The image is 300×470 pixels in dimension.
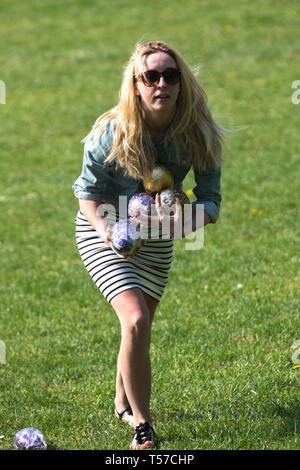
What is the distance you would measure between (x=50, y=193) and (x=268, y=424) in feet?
18.7

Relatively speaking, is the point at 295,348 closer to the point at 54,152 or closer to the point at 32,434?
the point at 32,434

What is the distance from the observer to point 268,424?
3.88 m

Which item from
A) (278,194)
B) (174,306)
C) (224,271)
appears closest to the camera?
(174,306)

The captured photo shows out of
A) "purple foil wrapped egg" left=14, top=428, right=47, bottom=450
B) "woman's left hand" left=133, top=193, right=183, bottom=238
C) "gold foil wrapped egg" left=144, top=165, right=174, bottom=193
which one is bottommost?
"purple foil wrapped egg" left=14, top=428, right=47, bottom=450

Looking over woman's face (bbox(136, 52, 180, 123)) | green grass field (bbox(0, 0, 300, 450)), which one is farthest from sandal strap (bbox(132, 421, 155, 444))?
woman's face (bbox(136, 52, 180, 123))

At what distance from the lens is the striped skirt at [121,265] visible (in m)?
3.67

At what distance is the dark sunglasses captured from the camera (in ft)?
11.8

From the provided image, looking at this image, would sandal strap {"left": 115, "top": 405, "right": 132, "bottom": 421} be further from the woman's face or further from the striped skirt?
the woman's face

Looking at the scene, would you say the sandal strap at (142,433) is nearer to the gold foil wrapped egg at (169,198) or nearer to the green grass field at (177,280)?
the green grass field at (177,280)

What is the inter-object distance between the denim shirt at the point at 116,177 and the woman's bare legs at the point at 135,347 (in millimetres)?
553

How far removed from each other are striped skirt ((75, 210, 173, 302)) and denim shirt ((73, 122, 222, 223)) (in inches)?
7.9

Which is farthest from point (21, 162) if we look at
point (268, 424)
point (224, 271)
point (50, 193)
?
point (268, 424)

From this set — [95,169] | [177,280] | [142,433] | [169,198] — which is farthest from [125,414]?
[177,280]

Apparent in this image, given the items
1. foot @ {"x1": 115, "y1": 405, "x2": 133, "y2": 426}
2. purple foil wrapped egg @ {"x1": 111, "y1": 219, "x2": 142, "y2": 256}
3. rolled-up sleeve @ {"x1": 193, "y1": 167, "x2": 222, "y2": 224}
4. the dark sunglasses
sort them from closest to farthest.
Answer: purple foil wrapped egg @ {"x1": 111, "y1": 219, "x2": 142, "y2": 256}
the dark sunglasses
rolled-up sleeve @ {"x1": 193, "y1": 167, "x2": 222, "y2": 224}
foot @ {"x1": 115, "y1": 405, "x2": 133, "y2": 426}
